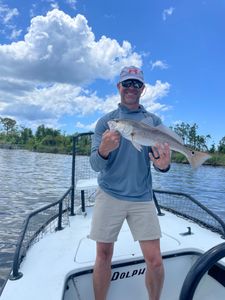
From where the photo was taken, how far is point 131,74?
290 centimetres

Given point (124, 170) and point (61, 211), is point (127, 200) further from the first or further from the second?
point (61, 211)

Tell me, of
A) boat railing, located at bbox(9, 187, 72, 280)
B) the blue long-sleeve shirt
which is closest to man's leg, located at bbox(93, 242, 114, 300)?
the blue long-sleeve shirt

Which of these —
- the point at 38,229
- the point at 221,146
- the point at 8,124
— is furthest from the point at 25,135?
the point at 38,229

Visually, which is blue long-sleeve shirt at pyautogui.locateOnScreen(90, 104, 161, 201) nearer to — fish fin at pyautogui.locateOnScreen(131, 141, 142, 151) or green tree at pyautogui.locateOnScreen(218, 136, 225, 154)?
fish fin at pyautogui.locateOnScreen(131, 141, 142, 151)

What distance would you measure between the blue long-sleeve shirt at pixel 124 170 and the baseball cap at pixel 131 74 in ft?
1.16

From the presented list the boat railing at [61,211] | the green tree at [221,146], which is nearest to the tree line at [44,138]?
the green tree at [221,146]

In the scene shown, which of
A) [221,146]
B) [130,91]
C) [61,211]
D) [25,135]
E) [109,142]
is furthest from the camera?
[25,135]

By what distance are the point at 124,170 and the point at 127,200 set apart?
0.86 ft

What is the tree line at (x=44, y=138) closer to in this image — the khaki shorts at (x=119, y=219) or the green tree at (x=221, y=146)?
the green tree at (x=221, y=146)

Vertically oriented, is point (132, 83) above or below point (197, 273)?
above

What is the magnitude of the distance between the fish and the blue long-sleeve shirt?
14cm

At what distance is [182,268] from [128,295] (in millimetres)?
697

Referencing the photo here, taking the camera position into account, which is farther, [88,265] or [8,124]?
[8,124]

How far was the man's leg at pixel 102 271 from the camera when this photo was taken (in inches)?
109
